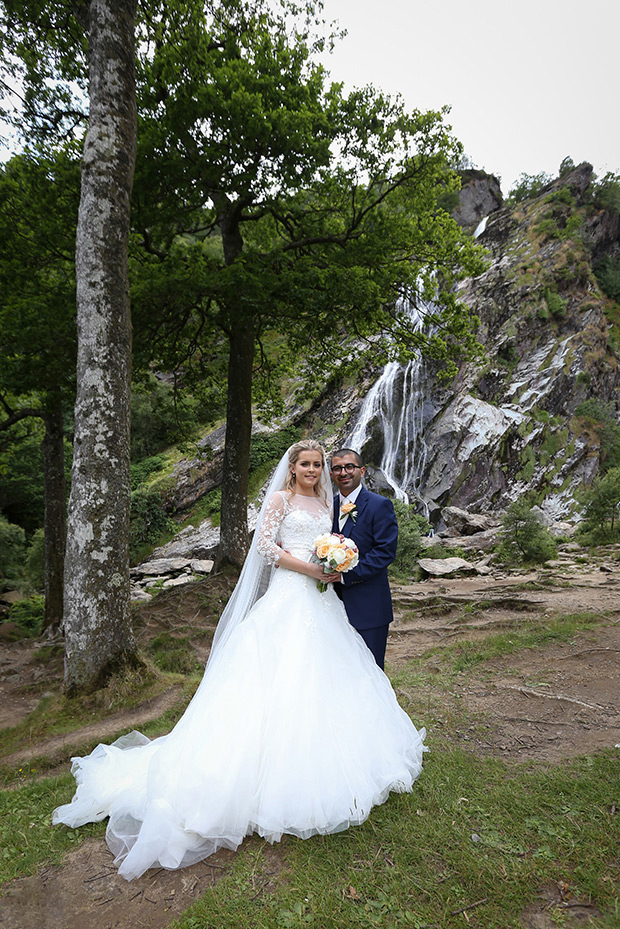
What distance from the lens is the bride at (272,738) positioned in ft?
9.32

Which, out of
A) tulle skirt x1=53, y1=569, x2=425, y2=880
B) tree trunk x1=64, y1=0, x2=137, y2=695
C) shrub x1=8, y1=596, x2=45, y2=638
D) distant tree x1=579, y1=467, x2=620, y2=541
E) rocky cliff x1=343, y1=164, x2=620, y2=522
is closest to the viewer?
tulle skirt x1=53, y1=569, x2=425, y2=880

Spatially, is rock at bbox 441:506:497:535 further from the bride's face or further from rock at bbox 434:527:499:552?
the bride's face

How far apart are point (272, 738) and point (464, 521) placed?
17.3 metres

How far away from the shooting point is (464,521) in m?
19.2

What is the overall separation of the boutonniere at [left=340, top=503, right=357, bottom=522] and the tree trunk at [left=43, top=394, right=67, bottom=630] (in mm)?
8709

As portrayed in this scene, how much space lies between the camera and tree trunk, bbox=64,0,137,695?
5.46 metres

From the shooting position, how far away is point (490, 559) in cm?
1470

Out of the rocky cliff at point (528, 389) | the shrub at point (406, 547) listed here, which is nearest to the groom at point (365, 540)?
the shrub at point (406, 547)

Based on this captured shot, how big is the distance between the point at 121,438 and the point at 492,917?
5.25 metres

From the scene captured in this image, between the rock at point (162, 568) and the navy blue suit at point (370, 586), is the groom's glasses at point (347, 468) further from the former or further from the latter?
the rock at point (162, 568)

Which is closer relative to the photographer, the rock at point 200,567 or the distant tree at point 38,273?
the distant tree at point 38,273

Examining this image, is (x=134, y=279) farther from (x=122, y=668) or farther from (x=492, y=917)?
(x=492, y=917)

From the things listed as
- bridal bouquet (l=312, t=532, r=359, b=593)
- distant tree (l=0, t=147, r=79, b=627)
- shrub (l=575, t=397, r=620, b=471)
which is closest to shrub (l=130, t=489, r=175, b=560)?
distant tree (l=0, t=147, r=79, b=627)

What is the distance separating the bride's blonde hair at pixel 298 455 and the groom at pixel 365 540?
0.63ft
